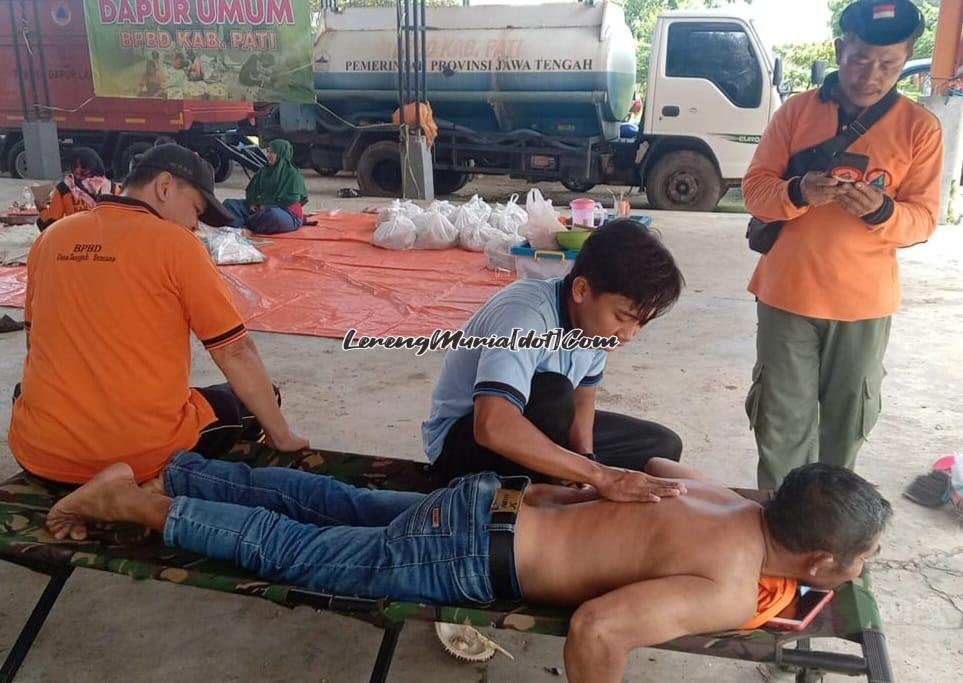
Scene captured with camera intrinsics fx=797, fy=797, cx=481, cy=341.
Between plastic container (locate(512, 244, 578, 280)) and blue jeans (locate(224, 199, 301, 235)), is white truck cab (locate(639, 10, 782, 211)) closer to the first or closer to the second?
blue jeans (locate(224, 199, 301, 235))

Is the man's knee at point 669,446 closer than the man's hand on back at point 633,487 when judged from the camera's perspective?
No

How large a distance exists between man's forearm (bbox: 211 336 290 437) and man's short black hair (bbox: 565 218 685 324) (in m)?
0.99

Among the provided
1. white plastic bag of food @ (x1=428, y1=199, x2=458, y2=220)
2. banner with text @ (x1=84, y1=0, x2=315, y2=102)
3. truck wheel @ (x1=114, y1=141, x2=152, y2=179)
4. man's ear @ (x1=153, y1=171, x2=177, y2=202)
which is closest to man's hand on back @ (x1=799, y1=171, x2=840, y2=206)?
man's ear @ (x1=153, y1=171, x2=177, y2=202)

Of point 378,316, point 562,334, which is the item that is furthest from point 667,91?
point 562,334

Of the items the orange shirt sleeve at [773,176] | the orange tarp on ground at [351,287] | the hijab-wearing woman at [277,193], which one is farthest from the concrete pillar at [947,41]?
the hijab-wearing woman at [277,193]

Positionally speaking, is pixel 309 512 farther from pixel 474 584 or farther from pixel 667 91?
pixel 667 91

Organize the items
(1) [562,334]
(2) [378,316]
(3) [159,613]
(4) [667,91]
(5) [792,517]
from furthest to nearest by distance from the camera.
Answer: (4) [667,91] < (2) [378,316] < (3) [159,613] < (1) [562,334] < (5) [792,517]

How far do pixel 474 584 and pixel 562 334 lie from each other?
26.0 inches

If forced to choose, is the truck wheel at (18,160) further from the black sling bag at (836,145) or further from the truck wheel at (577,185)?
the black sling bag at (836,145)

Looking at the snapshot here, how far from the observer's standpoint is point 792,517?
5.18 ft

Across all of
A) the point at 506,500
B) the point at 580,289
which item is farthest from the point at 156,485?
the point at 580,289

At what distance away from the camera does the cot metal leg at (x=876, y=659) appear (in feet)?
4.83

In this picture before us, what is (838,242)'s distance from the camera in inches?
90.8

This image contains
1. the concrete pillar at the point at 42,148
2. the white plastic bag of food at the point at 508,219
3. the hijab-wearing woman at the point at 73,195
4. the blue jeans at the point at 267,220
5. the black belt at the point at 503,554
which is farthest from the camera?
the concrete pillar at the point at 42,148
